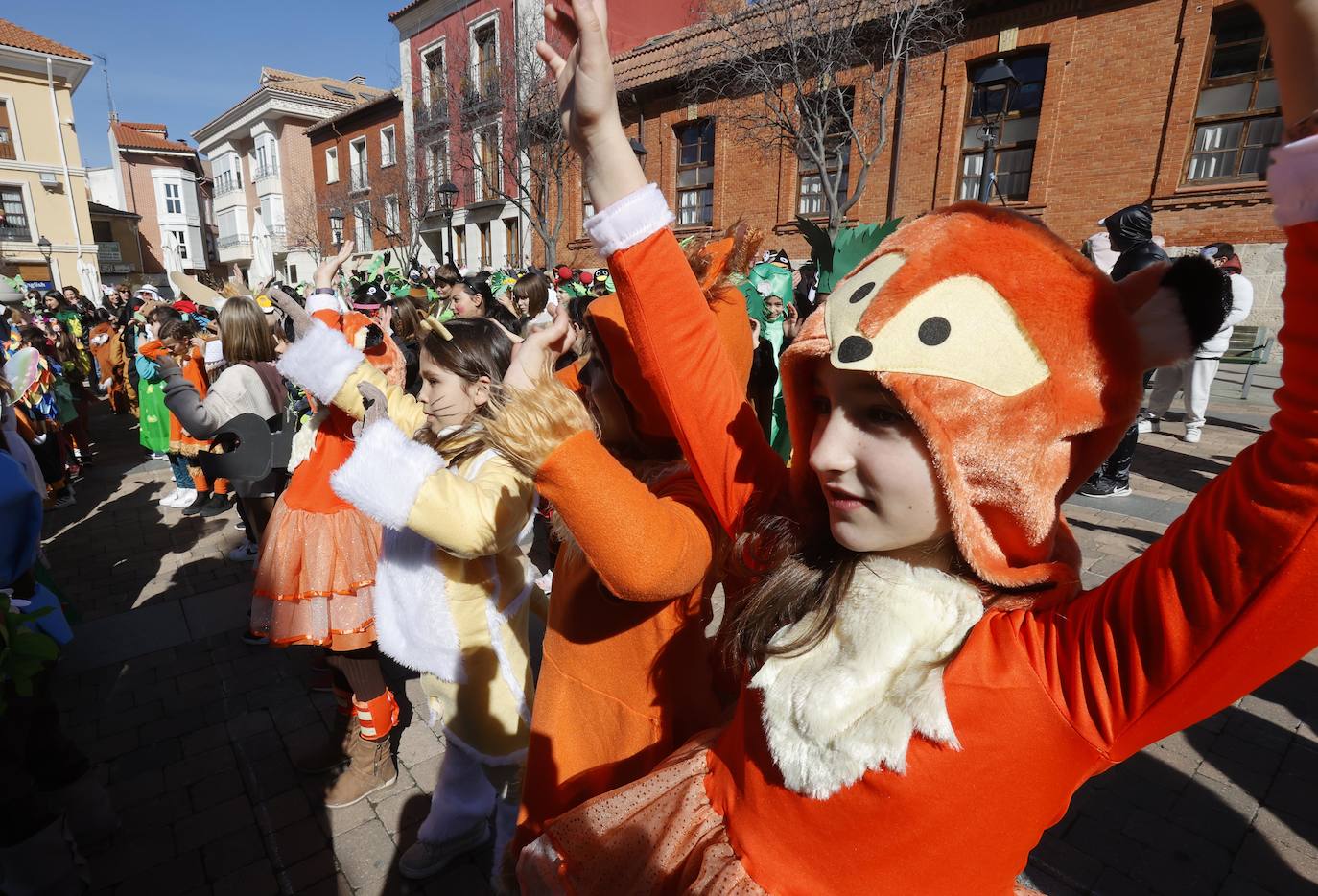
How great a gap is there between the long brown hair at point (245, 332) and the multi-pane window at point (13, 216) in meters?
33.7

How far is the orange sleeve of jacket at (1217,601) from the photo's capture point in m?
0.61

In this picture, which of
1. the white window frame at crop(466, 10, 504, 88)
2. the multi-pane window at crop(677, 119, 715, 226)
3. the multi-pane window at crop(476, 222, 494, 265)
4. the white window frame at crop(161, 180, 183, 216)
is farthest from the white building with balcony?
the multi-pane window at crop(677, 119, 715, 226)

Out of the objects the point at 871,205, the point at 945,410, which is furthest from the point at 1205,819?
the point at 871,205

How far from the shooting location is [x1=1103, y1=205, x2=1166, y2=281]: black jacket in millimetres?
4855

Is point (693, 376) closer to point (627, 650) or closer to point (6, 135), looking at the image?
point (627, 650)

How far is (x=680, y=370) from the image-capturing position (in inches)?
47.4

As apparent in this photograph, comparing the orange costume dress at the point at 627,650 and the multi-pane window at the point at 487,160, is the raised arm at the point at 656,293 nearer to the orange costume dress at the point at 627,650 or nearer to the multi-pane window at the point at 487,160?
the orange costume dress at the point at 627,650

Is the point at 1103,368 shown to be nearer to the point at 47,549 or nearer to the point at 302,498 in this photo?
the point at 302,498

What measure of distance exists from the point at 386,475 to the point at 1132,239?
236 inches

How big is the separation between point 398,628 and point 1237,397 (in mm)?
12194

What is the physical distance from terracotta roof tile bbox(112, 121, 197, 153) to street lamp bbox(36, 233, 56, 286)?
66.9 feet

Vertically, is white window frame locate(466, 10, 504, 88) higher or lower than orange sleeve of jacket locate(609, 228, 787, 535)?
higher

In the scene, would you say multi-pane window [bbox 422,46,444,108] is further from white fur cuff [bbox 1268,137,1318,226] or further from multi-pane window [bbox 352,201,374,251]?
white fur cuff [bbox 1268,137,1318,226]

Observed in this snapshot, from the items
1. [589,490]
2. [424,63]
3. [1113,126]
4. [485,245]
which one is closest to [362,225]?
[424,63]
